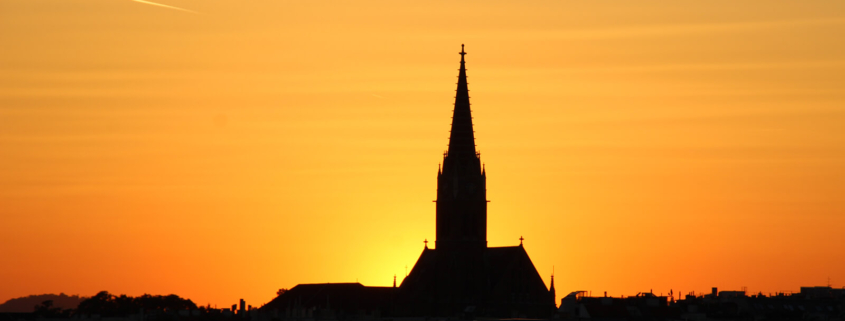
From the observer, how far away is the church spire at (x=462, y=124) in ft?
625

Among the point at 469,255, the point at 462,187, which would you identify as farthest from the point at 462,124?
the point at 469,255

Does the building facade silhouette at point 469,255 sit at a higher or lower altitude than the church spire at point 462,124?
lower

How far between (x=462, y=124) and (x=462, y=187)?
6870 millimetres

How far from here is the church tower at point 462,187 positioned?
623 feet

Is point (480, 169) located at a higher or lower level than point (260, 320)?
higher

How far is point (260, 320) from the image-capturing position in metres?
182

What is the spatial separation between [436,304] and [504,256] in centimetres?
921

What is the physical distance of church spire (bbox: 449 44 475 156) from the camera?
19038 centimetres

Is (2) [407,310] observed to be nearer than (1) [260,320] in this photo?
No

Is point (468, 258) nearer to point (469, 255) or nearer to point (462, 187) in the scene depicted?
point (469, 255)

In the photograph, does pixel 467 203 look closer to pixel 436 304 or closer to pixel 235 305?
pixel 436 304

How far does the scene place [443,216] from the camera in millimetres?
191500

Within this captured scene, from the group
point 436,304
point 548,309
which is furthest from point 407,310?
point 548,309

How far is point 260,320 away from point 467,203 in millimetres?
26188
